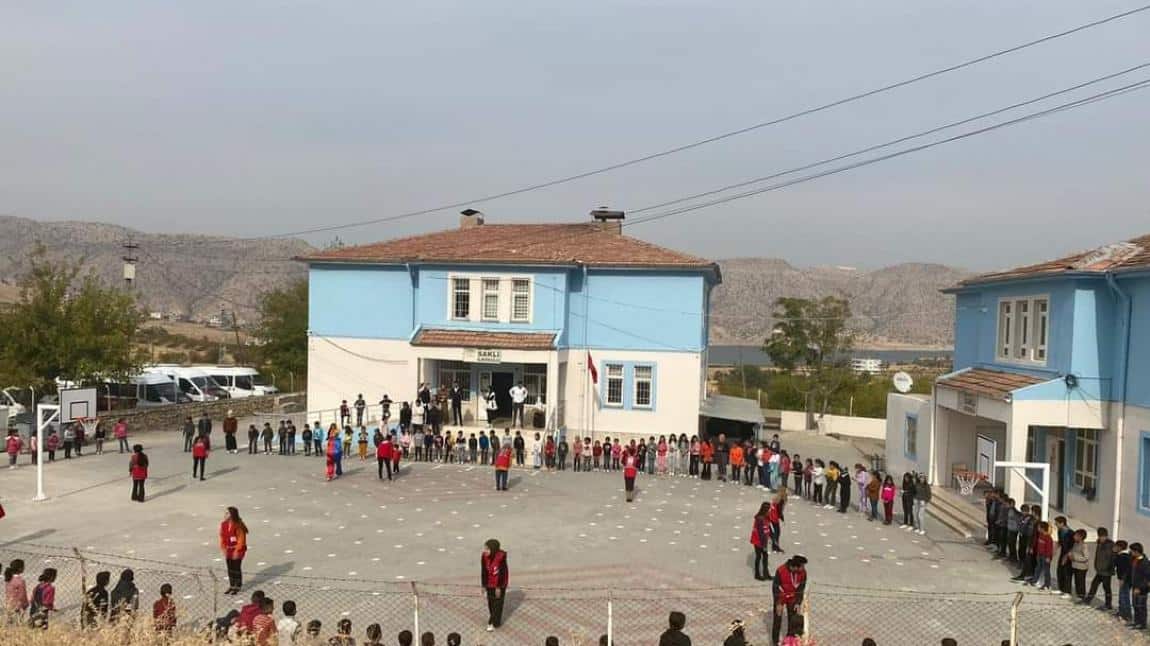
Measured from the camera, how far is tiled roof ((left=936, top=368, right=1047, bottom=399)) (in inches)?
778

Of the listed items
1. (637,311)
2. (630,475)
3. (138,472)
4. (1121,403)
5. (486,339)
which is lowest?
(630,475)

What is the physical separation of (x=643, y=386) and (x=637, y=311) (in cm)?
273

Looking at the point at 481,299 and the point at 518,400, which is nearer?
the point at 518,400

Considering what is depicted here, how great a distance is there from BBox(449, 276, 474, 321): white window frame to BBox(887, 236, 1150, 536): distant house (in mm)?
16379

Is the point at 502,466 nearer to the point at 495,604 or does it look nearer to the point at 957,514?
the point at 495,604

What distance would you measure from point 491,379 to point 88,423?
540 inches

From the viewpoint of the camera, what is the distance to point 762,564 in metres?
15.0

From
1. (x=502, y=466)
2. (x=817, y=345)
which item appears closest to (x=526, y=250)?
(x=502, y=466)

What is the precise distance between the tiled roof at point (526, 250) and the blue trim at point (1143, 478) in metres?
15.3

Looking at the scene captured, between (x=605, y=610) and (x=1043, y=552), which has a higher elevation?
(x=1043, y=552)

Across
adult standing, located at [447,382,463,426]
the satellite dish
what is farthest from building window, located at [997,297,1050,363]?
adult standing, located at [447,382,463,426]

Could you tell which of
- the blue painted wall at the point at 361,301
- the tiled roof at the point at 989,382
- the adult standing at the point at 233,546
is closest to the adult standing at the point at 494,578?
the adult standing at the point at 233,546

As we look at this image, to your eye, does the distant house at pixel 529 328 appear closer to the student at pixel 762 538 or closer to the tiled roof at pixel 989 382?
the tiled roof at pixel 989 382

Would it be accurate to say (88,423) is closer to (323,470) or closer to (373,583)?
(323,470)
